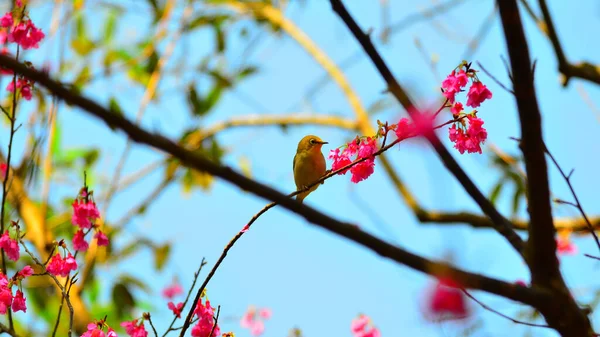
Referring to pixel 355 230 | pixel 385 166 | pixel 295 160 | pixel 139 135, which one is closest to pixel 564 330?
pixel 355 230

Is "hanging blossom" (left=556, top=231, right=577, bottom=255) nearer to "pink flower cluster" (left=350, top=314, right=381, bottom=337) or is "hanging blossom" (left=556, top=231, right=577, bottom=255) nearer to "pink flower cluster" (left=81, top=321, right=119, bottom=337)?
"pink flower cluster" (left=350, top=314, right=381, bottom=337)

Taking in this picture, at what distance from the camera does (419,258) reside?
3.37ft

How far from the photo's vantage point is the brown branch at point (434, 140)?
69.4 inches

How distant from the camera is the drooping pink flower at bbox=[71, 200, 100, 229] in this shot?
2641 millimetres

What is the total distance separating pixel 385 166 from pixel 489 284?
417 cm

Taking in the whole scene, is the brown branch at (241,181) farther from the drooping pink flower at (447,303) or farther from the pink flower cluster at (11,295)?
the pink flower cluster at (11,295)

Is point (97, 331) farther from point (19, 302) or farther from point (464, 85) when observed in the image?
point (464, 85)

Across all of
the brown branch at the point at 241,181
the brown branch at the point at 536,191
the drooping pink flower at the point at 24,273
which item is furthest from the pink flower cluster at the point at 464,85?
the drooping pink flower at the point at 24,273

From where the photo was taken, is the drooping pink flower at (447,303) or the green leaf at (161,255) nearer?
the drooping pink flower at (447,303)

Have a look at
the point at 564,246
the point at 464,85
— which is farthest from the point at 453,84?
the point at 564,246

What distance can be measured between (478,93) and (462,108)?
0.31ft

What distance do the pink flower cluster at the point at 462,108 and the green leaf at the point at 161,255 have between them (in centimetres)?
424

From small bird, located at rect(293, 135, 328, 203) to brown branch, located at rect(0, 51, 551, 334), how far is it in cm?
218

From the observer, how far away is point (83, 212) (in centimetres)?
264
